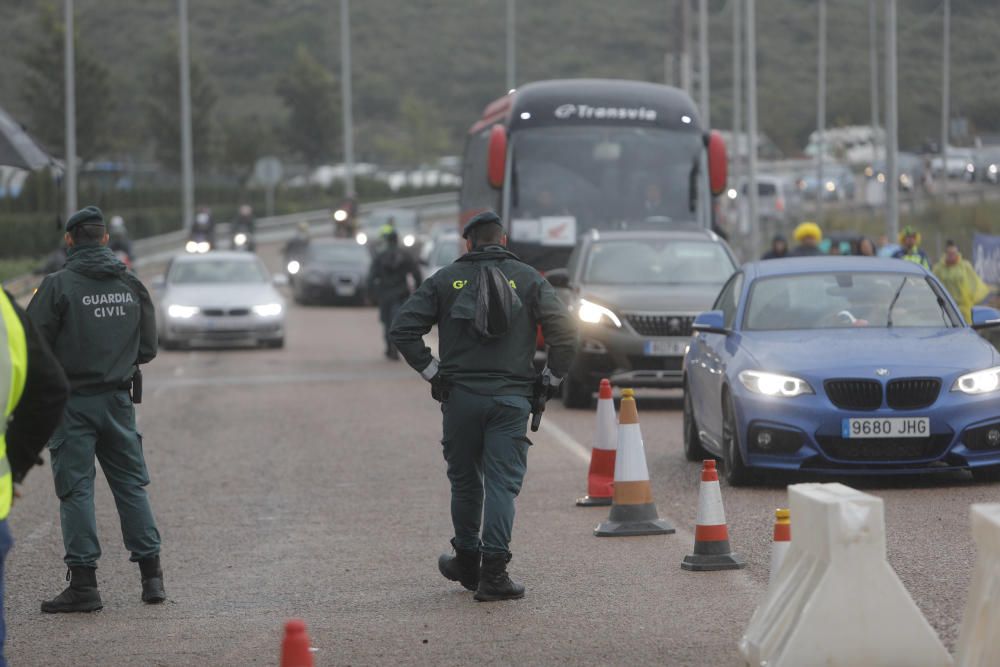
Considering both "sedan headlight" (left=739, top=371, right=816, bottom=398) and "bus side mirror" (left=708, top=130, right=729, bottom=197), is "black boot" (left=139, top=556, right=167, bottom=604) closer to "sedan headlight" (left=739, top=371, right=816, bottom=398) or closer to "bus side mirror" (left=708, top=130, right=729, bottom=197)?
"sedan headlight" (left=739, top=371, right=816, bottom=398)

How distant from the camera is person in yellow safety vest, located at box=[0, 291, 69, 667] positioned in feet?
18.6

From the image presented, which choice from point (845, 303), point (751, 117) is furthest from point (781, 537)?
point (751, 117)

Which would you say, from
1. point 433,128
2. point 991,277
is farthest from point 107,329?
point 433,128

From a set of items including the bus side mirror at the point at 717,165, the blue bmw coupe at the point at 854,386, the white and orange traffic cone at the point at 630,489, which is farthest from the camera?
the bus side mirror at the point at 717,165

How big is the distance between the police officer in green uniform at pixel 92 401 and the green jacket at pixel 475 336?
126 centimetres

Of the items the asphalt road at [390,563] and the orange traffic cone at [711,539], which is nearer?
the asphalt road at [390,563]

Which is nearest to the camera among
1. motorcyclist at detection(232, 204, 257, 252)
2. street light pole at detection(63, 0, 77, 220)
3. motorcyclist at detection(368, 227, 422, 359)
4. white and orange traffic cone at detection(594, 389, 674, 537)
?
white and orange traffic cone at detection(594, 389, 674, 537)

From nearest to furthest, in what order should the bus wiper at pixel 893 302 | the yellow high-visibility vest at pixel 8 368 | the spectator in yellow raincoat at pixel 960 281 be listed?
1. the yellow high-visibility vest at pixel 8 368
2. the bus wiper at pixel 893 302
3. the spectator in yellow raincoat at pixel 960 281

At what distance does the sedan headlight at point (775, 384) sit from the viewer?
12.4m

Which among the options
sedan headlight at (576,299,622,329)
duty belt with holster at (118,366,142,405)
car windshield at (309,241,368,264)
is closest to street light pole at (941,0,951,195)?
car windshield at (309,241,368,264)

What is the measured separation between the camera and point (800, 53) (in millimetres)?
134000

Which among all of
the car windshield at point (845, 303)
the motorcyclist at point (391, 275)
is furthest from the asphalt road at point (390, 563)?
the motorcyclist at point (391, 275)

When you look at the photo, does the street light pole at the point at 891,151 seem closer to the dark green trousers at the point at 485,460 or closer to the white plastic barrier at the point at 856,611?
the dark green trousers at the point at 485,460

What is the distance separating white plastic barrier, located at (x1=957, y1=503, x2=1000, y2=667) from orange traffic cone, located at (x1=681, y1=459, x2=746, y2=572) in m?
3.20
